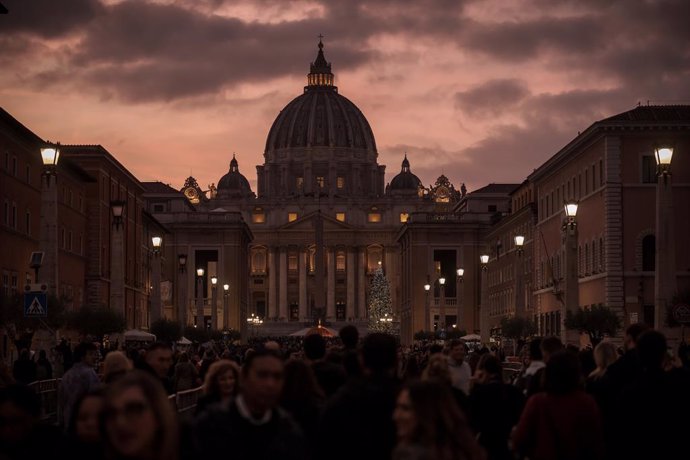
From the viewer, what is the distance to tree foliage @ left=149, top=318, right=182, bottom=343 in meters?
72.2

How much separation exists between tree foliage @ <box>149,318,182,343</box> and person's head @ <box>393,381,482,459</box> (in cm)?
6308

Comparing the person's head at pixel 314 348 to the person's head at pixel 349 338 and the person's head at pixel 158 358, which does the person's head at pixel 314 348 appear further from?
the person's head at pixel 158 358

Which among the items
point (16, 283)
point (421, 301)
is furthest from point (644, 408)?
point (421, 301)

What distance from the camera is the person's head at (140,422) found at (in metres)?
7.46

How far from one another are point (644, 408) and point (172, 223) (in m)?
157

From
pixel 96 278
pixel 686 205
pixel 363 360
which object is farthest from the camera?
pixel 96 278

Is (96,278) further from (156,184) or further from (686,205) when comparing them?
(156,184)

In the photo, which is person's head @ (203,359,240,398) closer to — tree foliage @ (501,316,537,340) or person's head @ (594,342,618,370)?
person's head @ (594,342,618,370)

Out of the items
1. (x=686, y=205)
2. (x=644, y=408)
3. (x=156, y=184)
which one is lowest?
(x=644, y=408)

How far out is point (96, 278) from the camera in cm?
9212

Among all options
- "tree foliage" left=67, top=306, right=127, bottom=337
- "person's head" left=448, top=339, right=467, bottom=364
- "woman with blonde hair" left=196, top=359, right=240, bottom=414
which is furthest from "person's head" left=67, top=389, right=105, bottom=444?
"tree foliage" left=67, top=306, right=127, bottom=337

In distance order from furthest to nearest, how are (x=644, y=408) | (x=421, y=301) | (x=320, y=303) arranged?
(x=421, y=301), (x=320, y=303), (x=644, y=408)

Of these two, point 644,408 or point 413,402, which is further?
point 644,408

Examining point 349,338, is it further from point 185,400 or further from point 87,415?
point 87,415
